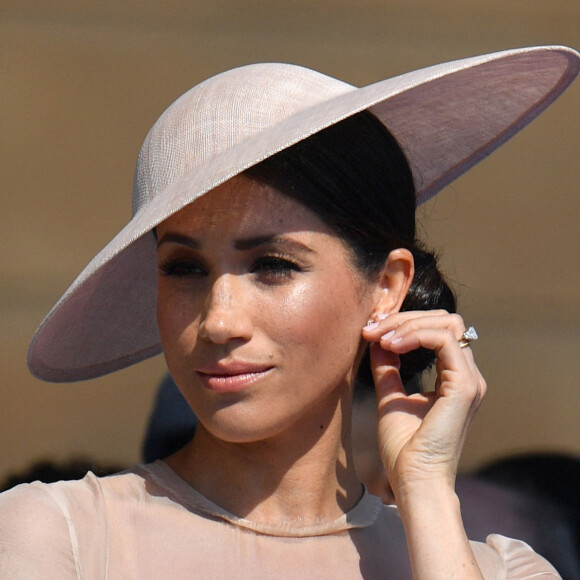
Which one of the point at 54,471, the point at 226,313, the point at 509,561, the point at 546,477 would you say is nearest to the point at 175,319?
the point at 226,313

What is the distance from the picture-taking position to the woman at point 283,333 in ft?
6.04

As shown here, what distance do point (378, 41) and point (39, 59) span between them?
932 millimetres

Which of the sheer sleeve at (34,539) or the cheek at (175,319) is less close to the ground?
the cheek at (175,319)

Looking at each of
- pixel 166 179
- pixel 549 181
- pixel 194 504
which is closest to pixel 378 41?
pixel 549 181

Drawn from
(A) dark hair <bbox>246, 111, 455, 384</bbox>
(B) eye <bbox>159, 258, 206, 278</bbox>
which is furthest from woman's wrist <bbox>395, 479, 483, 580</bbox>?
(B) eye <bbox>159, 258, 206, 278</bbox>

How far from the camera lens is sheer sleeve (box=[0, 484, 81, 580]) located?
1763 mm

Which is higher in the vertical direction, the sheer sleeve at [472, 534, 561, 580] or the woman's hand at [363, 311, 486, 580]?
the woman's hand at [363, 311, 486, 580]

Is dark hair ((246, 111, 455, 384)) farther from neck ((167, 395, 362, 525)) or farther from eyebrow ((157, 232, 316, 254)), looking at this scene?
neck ((167, 395, 362, 525))

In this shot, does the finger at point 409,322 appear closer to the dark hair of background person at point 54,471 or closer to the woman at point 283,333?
the woman at point 283,333

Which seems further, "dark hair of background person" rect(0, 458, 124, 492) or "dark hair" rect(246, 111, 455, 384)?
"dark hair of background person" rect(0, 458, 124, 492)

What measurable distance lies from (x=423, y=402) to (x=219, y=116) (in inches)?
25.6

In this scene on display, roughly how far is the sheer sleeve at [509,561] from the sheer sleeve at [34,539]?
82 cm

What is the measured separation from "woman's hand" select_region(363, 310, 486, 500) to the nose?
0.29 m

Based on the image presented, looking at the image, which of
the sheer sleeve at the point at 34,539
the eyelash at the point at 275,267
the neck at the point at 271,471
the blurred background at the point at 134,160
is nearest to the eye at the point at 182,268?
the eyelash at the point at 275,267
